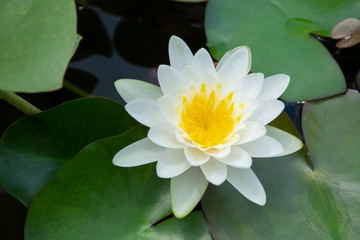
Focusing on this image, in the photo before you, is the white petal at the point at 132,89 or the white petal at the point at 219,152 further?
the white petal at the point at 132,89

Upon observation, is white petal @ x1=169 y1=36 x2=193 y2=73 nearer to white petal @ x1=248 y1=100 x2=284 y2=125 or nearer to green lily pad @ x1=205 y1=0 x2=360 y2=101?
white petal @ x1=248 y1=100 x2=284 y2=125

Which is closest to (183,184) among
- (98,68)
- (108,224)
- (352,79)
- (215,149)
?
(215,149)

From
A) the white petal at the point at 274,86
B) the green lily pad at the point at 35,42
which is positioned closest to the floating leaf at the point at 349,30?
the white petal at the point at 274,86

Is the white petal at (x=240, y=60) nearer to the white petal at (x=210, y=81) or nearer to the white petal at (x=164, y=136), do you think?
the white petal at (x=210, y=81)

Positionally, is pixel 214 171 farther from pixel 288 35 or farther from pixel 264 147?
pixel 288 35

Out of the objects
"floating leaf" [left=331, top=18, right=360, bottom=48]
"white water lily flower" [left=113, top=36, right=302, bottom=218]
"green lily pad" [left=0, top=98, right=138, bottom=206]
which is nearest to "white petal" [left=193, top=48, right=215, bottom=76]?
"white water lily flower" [left=113, top=36, right=302, bottom=218]

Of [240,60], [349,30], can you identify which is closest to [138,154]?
[240,60]
